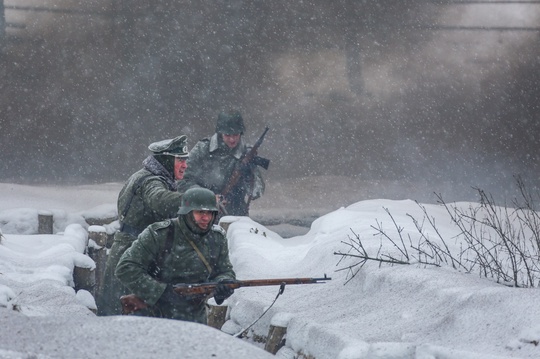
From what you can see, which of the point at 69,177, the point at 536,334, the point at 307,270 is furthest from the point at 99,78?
the point at 536,334

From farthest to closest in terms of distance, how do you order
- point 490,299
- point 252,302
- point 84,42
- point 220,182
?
point 84,42
point 220,182
point 252,302
point 490,299

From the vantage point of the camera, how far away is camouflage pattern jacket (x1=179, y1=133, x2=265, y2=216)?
870 centimetres

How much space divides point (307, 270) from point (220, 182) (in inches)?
102

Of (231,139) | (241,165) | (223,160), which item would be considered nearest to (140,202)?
(231,139)

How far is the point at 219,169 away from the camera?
29.1ft

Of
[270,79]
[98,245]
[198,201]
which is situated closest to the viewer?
[198,201]

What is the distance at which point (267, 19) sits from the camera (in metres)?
13.4

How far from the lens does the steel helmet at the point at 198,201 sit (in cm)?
441

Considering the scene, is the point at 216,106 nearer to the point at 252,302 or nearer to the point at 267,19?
the point at 267,19

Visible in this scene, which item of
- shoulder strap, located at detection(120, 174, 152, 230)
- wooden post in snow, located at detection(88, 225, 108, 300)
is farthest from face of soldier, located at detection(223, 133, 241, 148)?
shoulder strap, located at detection(120, 174, 152, 230)

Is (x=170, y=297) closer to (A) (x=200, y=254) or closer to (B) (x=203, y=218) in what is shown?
(A) (x=200, y=254)

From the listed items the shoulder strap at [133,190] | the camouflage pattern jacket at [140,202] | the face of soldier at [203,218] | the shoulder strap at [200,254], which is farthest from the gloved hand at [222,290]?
the shoulder strap at [133,190]

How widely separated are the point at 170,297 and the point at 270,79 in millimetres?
9365

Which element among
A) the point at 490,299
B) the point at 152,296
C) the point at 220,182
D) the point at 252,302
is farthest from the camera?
the point at 220,182
